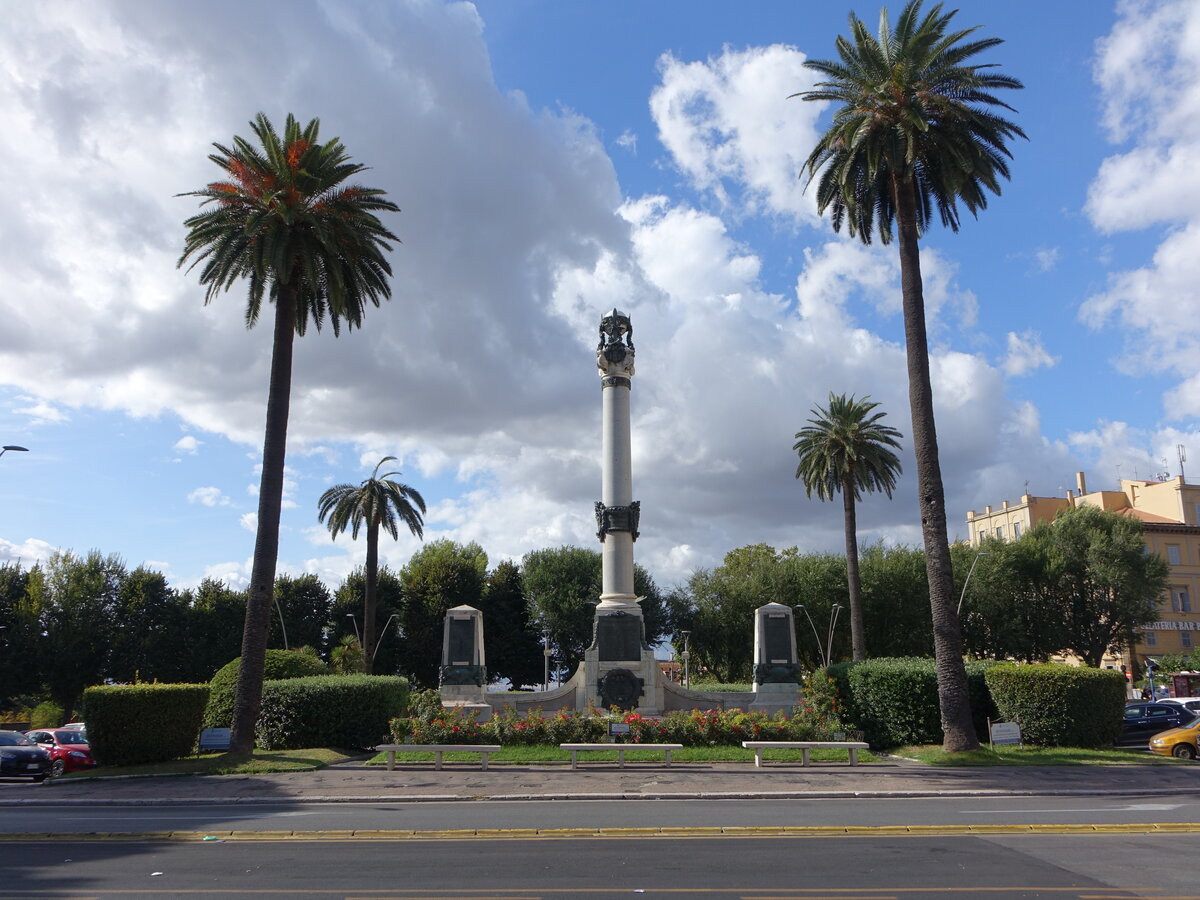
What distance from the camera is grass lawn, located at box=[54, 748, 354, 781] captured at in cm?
2169

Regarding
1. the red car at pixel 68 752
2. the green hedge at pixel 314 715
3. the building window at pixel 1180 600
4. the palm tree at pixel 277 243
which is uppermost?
the palm tree at pixel 277 243

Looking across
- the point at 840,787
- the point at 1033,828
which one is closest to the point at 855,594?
the point at 840,787

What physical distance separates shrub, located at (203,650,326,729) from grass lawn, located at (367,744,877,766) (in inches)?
219

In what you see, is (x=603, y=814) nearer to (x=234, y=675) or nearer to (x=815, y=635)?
(x=234, y=675)

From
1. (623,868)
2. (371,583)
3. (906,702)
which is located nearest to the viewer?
(623,868)

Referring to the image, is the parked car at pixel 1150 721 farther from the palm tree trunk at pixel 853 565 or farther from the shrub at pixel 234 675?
the shrub at pixel 234 675

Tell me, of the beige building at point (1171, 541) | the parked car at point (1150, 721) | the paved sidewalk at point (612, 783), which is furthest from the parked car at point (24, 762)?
the beige building at point (1171, 541)

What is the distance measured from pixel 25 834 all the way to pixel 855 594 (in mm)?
36989

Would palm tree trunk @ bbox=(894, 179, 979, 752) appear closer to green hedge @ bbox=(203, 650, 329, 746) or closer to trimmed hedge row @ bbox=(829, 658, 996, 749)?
trimmed hedge row @ bbox=(829, 658, 996, 749)

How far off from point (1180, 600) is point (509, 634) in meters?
55.7

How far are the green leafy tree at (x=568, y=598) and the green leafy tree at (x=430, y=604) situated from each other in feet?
14.6

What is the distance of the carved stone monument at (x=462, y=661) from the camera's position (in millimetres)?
34094

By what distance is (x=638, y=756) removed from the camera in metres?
23.5

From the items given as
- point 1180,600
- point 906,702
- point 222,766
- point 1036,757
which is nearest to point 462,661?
point 222,766
